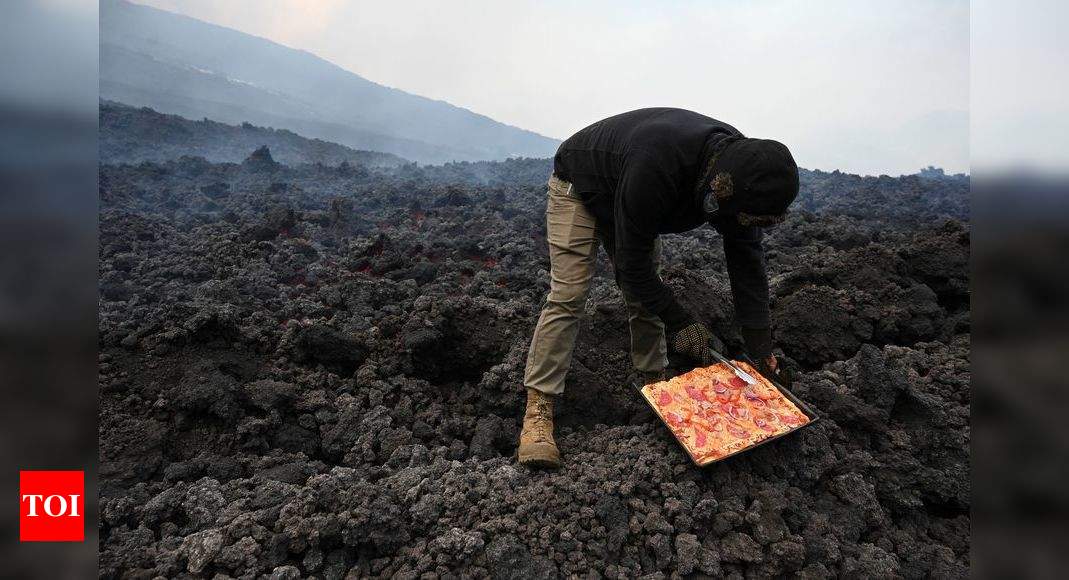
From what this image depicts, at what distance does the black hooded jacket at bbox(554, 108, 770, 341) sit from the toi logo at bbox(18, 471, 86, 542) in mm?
2006

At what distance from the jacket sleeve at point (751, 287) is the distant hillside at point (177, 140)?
710 inches

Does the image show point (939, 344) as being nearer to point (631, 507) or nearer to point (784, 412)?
point (784, 412)

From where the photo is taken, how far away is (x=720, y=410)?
8.15 ft

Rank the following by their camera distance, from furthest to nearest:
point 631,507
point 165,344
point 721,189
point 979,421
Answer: point 165,344 → point 631,507 → point 721,189 → point 979,421

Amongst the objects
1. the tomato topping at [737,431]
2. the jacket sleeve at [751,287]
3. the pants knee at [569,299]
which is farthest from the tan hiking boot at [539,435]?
the jacket sleeve at [751,287]

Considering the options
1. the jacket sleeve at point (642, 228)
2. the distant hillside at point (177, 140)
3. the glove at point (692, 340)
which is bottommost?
the glove at point (692, 340)

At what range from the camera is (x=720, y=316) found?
11.5ft

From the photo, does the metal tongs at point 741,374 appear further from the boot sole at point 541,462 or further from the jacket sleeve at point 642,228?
the boot sole at point 541,462

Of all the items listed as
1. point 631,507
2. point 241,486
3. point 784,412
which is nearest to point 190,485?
point 241,486

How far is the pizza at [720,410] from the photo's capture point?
2303mm

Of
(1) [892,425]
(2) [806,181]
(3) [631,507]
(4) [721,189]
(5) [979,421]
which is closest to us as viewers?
(5) [979,421]

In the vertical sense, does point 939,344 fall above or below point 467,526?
above

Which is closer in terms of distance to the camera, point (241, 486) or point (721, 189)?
point (721, 189)

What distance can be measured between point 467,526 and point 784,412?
1.54 meters
